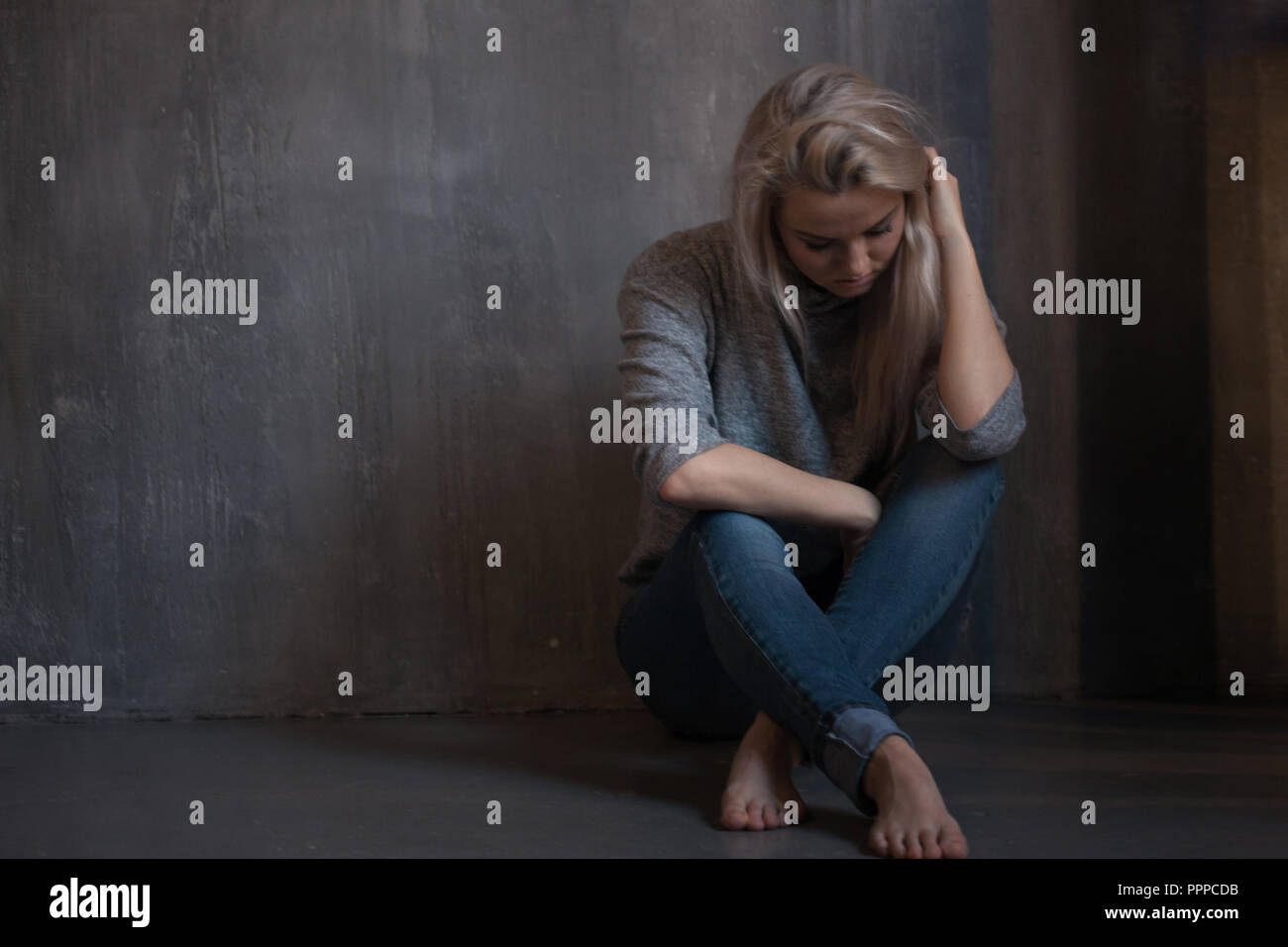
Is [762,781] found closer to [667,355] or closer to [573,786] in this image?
[573,786]

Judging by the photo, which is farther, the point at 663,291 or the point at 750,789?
the point at 663,291

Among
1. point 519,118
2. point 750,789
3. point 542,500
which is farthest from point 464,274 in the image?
point 750,789

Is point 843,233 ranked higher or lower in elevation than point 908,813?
higher

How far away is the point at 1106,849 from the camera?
116 cm

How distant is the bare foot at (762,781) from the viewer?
49.8 inches

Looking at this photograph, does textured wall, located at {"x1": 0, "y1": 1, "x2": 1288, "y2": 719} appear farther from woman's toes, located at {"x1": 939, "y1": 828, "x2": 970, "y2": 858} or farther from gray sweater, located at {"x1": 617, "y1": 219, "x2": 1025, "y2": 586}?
woman's toes, located at {"x1": 939, "y1": 828, "x2": 970, "y2": 858}

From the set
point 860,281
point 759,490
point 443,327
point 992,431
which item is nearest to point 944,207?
point 860,281

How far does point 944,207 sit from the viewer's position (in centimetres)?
147

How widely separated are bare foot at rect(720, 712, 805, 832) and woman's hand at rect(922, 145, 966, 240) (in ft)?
2.15

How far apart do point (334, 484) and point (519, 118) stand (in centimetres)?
79

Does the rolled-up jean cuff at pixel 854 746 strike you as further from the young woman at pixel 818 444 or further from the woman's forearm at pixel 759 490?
the woman's forearm at pixel 759 490

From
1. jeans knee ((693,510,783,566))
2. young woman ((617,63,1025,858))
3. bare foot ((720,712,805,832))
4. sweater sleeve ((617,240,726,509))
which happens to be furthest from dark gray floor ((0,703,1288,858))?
sweater sleeve ((617,240,726,509))

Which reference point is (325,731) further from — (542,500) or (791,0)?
(791,0)

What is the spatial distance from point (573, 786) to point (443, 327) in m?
1.01
